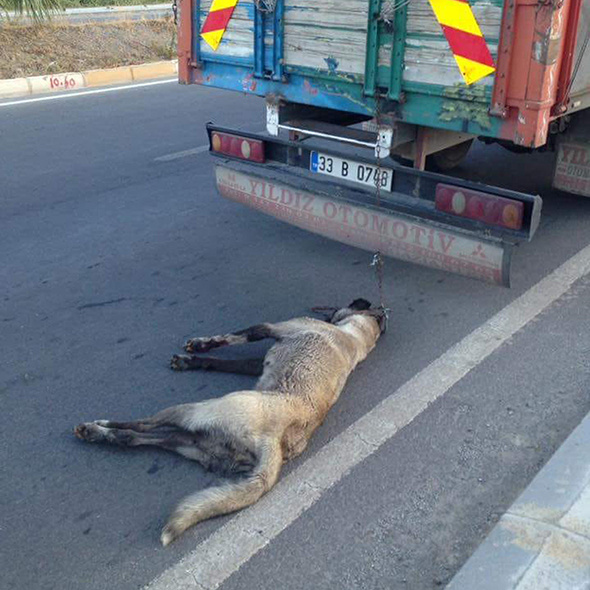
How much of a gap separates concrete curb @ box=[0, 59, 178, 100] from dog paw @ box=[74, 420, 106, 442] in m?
9.66

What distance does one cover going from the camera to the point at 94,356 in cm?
419

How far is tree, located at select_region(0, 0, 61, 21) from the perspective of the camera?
1327 cm

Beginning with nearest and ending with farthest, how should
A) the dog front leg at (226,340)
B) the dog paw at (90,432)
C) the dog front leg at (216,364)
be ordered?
the dog paw at (90,432), the dog front leg at (216,364), the dog front leg at (226,340)

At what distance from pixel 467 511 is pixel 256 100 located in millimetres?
9130

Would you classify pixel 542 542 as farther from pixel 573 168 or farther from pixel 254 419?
pixel 573 168

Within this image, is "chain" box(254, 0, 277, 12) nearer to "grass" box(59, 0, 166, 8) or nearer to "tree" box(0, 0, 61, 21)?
"tree" box(0, 0, 61, 21)

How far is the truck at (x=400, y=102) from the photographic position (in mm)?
3961

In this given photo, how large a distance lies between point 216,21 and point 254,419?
127 inches

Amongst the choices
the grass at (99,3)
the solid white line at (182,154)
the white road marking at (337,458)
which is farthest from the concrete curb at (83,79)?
the white road marking at (337,458)

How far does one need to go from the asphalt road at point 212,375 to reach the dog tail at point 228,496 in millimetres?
76

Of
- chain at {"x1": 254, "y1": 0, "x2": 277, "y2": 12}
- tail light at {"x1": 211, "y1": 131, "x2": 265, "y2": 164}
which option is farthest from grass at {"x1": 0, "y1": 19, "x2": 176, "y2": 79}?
chain at {"x1": 254, "y1": 0, "x2": 277, "y2": 12}

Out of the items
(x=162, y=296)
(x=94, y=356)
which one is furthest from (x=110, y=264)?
(x=94, y=356)

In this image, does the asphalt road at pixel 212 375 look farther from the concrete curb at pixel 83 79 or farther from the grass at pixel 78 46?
the grass at pixel 78 46

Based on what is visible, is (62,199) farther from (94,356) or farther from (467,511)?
(467,511)
